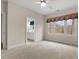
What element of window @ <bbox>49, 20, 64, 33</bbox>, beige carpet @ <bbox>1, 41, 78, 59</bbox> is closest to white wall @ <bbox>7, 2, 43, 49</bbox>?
beige carpet @ <bbox>1, 41, 78, 59</bbox>

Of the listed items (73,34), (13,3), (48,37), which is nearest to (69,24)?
(73,34)

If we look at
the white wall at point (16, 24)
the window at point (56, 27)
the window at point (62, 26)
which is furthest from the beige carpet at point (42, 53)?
the window at point (56, 27)

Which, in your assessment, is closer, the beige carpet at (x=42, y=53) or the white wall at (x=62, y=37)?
the beige carpet at (x=42, y=53)

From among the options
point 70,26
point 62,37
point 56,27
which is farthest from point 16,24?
point 70,26

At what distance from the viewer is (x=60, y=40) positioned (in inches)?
266

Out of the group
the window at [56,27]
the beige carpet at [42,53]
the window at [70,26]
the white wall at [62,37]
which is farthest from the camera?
the window at [56,27]

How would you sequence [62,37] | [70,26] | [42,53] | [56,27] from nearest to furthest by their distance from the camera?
[42,53], [70,26], [62,37], [56,27]

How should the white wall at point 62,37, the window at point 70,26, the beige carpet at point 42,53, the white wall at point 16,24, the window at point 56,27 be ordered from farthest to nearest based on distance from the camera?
the window at point 56,27, the window at point 70,26, the white wall at point 62,37, the white wall at point 16,24, the beige carpet at point 42,53

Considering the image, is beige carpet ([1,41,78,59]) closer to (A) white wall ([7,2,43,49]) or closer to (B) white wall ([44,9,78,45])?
(A) white wall ([7,2,43,49])

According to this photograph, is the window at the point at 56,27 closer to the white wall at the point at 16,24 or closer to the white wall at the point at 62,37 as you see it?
the white wall at the point at 62,37

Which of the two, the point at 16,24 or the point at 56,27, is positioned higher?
the point at 16,24

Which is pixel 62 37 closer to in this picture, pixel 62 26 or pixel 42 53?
pixel 62 26

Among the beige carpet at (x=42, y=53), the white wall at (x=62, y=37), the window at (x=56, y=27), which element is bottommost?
the beige carpet at (x=42, y=53)

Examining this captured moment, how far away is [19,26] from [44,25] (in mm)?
2925
